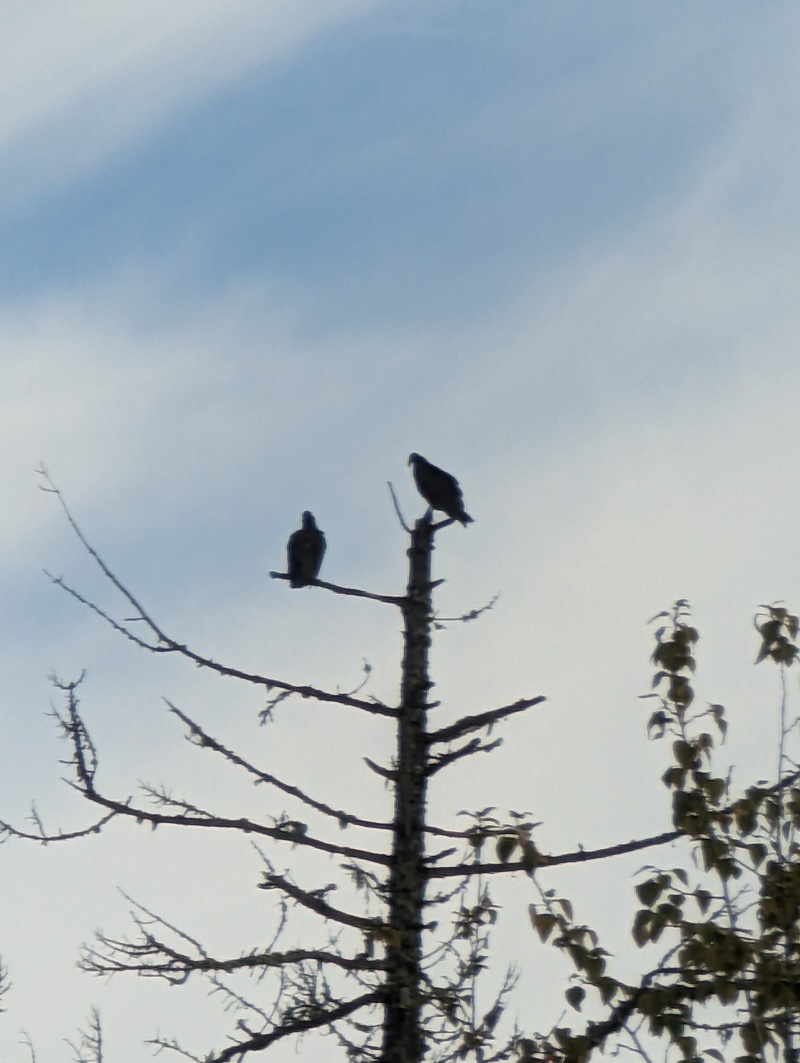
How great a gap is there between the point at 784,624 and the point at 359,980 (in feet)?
11.9

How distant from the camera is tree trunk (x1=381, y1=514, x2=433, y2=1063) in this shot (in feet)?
25.8

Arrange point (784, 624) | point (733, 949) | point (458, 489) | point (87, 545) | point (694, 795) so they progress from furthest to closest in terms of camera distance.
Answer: point (458, 489) < point (87, 545) < point (784, 624) < point (694, 795) < point (733, 949)

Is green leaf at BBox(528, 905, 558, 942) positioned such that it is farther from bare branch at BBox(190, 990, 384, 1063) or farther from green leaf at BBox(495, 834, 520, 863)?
bare branch at BBox(190, 990, 384, 1063)

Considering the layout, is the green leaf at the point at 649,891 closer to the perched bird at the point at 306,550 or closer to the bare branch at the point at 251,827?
the bare branch at the point at 251,827

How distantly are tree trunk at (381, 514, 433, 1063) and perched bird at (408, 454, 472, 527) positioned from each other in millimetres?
3772

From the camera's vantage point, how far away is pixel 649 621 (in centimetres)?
582

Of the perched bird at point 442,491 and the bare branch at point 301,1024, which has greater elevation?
the perched bird at point 442,491

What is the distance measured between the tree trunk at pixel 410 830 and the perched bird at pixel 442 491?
3.77 metres

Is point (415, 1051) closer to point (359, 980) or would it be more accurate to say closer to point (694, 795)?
point (359, 980)

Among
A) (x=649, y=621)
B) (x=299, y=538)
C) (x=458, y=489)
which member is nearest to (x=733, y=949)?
(x=649, y=621)

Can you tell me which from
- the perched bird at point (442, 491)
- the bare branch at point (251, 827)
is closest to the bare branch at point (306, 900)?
the bare branch at point (251, 827)

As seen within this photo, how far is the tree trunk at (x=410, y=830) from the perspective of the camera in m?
7.87

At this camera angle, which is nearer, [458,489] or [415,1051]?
[415,1051]

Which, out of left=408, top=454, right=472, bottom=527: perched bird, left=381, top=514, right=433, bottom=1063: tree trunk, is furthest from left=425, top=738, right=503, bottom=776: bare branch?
left=408, top=454, right=472, bottom=527: perched bird
